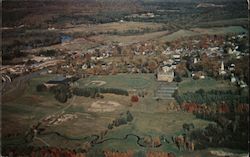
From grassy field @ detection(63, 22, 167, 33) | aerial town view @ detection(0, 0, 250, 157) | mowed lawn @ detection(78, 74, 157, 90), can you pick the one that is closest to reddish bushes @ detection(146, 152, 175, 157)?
aerial town view @ detection(0, 0, 250, 157)

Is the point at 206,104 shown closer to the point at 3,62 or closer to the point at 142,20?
the point at 142,20

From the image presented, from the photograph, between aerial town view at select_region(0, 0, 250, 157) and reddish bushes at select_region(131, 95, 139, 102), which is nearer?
aerial town view at select_region(0, 0, 250, 157)

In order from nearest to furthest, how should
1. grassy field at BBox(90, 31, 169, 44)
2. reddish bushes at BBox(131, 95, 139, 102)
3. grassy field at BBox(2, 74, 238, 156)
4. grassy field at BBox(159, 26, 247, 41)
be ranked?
grassy field at BBox(159, 26, 247, 41), grassy field at BBox(2, 74, 238, 156), reddish bushes at BBox(131, 95, 139, 102), grassy field at BBox(90, 31, 169, 44)

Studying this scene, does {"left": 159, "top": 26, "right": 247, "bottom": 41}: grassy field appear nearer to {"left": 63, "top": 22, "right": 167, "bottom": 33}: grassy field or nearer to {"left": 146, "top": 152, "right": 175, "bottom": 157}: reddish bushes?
{"left": 63, "top": 22, "right": 167, "bottom": 33}: grassy field

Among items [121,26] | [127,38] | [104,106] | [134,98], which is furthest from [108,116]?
[121,26]

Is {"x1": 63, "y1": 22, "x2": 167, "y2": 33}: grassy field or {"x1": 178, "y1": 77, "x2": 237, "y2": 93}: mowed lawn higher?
{"x1": 63, "y1": 22, "x2": 167, "y2": 33}: grassy field

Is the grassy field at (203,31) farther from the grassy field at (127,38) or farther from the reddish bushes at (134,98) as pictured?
the reddish bushes at (134,98)

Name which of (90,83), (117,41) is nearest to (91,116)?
(90,83)
